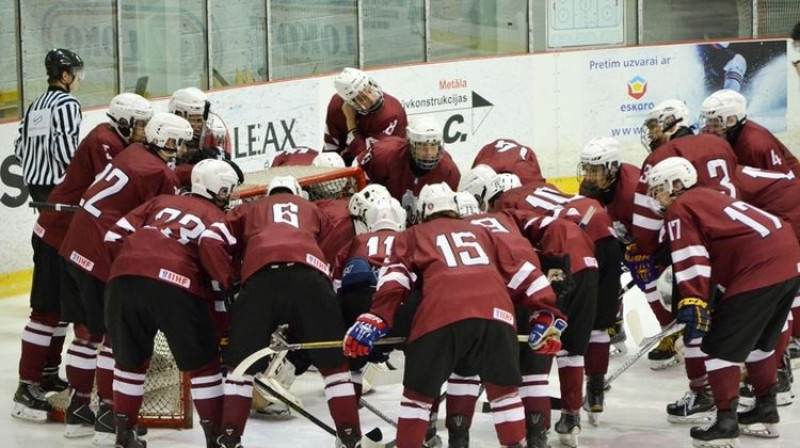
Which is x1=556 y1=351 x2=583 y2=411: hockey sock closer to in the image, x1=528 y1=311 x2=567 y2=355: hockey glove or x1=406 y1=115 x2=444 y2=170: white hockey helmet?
x1=528 y1=311 x2=567 y2=355: hockey glove

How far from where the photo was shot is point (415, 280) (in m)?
4.88

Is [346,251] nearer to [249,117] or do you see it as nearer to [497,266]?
[497,266]

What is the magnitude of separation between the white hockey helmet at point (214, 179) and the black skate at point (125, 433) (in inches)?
34.1

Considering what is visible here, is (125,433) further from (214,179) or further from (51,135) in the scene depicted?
(51,135)

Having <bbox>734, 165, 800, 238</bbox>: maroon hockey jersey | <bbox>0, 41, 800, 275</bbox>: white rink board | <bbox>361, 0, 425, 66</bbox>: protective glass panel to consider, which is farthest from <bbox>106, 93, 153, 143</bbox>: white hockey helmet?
<bbox>361, 0, 425, 66</bbox>: protective glass panel

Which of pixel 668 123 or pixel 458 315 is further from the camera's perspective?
pixel 668 123

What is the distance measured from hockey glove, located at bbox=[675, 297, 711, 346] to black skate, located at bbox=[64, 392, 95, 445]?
7.74 ft

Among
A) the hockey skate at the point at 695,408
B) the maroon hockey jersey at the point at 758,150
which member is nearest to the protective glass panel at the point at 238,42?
the maroon hockey jersey at the point at 758,150

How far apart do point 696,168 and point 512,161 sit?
31.5 inches

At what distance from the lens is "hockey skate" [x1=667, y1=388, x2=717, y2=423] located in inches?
235

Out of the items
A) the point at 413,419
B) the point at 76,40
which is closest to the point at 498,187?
the point at 413,419

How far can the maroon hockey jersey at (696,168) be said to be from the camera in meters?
6.18

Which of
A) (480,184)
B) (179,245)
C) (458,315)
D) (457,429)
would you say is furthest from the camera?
(480,184)

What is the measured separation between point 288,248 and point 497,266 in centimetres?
73
